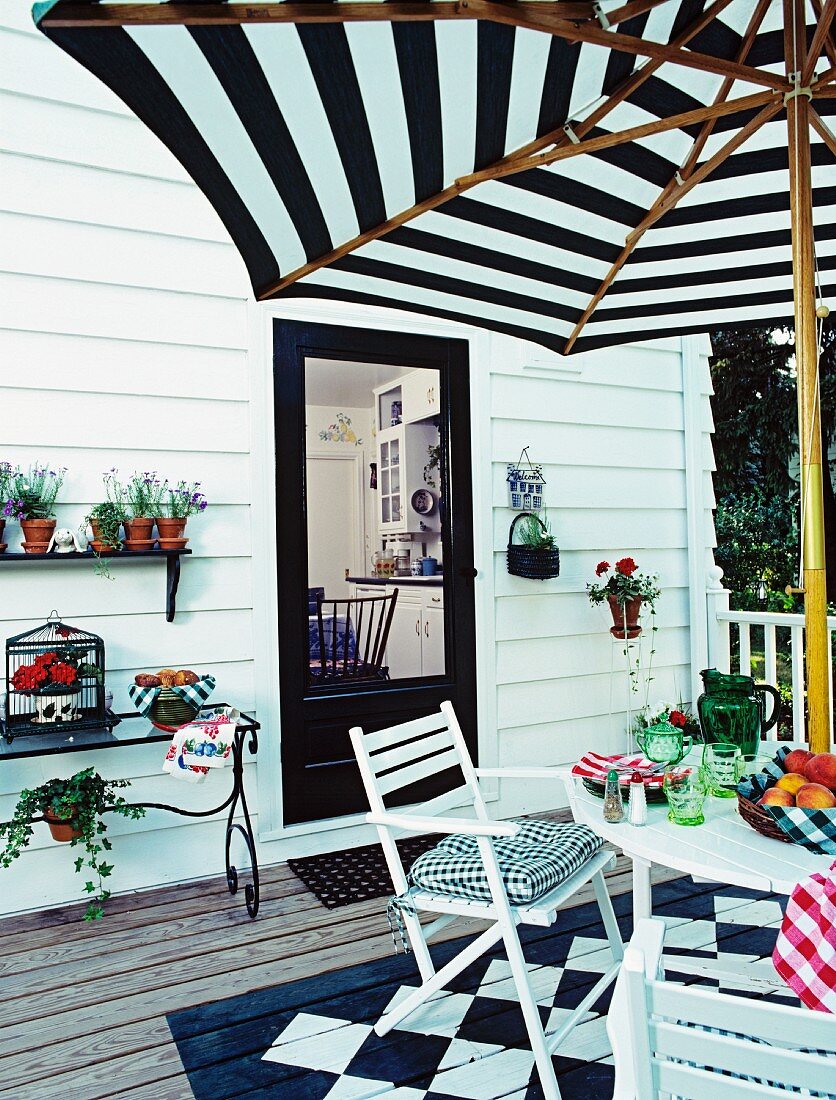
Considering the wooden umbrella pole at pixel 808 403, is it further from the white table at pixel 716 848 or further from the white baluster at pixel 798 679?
the white baluster at pixel 798 679

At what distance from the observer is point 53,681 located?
9.19 ft

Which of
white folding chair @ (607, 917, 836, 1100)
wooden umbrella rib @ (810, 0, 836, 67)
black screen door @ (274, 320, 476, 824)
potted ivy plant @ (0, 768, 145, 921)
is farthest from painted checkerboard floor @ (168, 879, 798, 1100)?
wooden umbrella rib @ (810, 0, 836, 67)

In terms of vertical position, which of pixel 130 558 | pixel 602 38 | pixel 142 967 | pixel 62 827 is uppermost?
pixel 602 38

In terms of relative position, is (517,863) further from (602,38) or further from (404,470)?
(404,470)

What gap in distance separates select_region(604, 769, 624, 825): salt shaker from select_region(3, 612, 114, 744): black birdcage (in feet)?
5.86

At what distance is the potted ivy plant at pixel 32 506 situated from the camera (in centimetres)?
296

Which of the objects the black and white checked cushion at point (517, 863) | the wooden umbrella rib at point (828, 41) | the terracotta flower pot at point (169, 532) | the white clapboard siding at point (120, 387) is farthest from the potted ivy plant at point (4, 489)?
the wooden umbrella rib at point (828, 41)

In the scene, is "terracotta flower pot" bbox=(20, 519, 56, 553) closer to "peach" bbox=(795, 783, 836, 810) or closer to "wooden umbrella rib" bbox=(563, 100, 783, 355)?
"wooden umbrella rib" bbox=(563, 100, 783, 355)

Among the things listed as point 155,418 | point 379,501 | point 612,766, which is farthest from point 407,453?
point 612,766

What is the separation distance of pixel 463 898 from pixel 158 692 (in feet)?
4.57

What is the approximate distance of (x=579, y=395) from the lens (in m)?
4.39

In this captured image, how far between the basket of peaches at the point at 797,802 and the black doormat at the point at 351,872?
1.81 meters

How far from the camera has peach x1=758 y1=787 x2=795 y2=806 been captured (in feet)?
5.45

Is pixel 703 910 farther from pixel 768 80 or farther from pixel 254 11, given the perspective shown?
pixel 254 11
